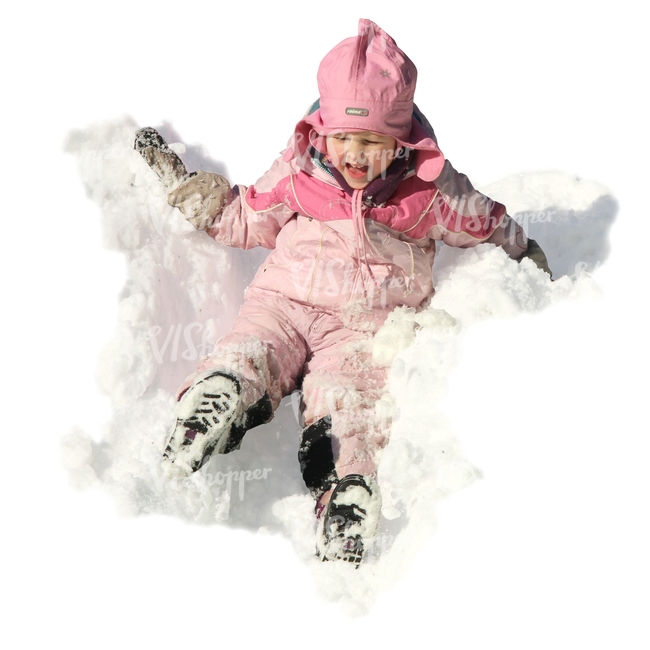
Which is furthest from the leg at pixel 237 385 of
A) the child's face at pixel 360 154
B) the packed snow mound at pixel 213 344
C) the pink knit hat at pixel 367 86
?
the pink knit hat at pixel 367 86

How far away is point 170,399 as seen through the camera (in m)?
2.07

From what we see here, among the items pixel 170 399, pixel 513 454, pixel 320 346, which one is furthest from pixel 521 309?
pixel 170 399

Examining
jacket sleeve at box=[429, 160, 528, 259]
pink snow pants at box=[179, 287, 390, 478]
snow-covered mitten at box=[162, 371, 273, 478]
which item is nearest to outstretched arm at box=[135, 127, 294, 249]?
pink snow pants at box=[179, 287, 390, 478]

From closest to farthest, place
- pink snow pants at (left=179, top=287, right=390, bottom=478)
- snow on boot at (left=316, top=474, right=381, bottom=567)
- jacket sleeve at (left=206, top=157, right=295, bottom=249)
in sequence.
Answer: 1. snow on boot at (left=316, top=474, right=381, bottom=567)
2. pink snow pants at (left=179, top=287, right=390, bottom=478)
3. jacket sleeve at (left=206, top=157, right=295, bottom=249)

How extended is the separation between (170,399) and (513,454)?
0.83 meters

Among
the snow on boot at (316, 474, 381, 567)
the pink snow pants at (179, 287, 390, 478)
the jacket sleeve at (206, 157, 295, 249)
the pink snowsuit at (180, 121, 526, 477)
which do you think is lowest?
the snow on boot at (316, 474, 381, 567)

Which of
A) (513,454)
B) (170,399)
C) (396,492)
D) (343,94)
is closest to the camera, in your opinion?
(513,454)

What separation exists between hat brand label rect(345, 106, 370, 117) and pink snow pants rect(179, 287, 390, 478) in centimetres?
48

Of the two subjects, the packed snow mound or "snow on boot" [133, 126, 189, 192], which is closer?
the packed snow mound

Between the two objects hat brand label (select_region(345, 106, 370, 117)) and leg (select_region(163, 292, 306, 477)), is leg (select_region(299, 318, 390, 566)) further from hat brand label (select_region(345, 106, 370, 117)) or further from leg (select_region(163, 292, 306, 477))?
hat brand label (select_region(345, 106, 370, 117))

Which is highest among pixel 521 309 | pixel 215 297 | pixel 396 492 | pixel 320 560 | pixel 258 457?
pixel 215 297

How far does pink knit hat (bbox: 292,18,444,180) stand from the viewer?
1.91 meters

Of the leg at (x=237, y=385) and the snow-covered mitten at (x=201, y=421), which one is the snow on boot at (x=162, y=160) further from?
the snow-covered mitten at (x=201, y=421)

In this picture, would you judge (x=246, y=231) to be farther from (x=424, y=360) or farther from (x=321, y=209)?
(x=424, y=360)
